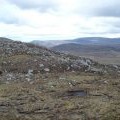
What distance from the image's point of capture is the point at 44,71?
26984mm

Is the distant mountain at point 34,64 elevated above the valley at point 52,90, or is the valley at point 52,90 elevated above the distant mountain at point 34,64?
the distant mountain at point 34,64

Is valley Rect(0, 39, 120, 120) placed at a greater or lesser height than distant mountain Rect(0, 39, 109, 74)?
lesser

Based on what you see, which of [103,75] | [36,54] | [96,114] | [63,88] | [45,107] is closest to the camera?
[96,114]

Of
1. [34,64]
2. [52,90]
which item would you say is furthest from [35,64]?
[52,90]

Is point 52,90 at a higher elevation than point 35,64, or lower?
lower

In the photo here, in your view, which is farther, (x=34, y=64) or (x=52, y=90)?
(x=34, y=64)

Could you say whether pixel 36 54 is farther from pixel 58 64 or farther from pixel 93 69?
pixel 93 69

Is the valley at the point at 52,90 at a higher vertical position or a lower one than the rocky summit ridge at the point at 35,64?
lower

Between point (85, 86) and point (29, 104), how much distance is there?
5.00 meters

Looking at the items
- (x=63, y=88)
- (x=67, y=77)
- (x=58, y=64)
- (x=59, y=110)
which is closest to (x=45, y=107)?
(x=59, y=110)

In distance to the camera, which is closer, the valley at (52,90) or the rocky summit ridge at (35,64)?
the valley at (52,90)

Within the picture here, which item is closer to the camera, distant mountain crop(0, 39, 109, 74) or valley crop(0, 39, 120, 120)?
valley crop(0, 39, 120, 120)

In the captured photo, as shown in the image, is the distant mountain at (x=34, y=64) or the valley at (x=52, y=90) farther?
the distant mountain at (x=34, y=64)

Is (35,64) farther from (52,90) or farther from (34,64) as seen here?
(52,90)
